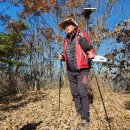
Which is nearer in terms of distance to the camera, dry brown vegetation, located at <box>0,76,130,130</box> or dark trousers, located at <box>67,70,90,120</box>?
dark trousers, located at <box>67,70,90,120</box>

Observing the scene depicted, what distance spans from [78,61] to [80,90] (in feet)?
1.64

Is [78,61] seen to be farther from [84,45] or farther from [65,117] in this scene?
[65,117]

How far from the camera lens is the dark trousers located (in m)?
5.63

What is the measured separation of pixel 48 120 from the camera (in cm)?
811

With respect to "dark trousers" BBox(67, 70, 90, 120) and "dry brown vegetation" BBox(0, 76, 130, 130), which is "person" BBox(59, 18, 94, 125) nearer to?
"dark trousers" BBox(67, 70, 90, 120)

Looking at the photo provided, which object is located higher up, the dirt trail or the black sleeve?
the black sleeve

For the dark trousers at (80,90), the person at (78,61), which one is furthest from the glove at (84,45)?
the dark trousers at (80,90)

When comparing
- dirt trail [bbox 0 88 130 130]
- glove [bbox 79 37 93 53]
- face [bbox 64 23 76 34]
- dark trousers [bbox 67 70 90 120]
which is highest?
face [bbox 64 23 76 34]

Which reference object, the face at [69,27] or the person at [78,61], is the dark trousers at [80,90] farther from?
the face at [69,27]

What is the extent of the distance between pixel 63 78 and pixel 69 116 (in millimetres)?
7393

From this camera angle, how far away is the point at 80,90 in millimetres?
5676

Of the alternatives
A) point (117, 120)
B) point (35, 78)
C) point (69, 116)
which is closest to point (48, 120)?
point (69, 116)

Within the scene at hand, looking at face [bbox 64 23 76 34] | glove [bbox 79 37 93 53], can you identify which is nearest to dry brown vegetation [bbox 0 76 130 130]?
glove [bbox 79 37 93 53]

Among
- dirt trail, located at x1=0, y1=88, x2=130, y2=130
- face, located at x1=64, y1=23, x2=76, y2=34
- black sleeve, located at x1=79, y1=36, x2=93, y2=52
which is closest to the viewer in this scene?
black sleeve, located at x1=79, y1=36, x2=93, y2=52
